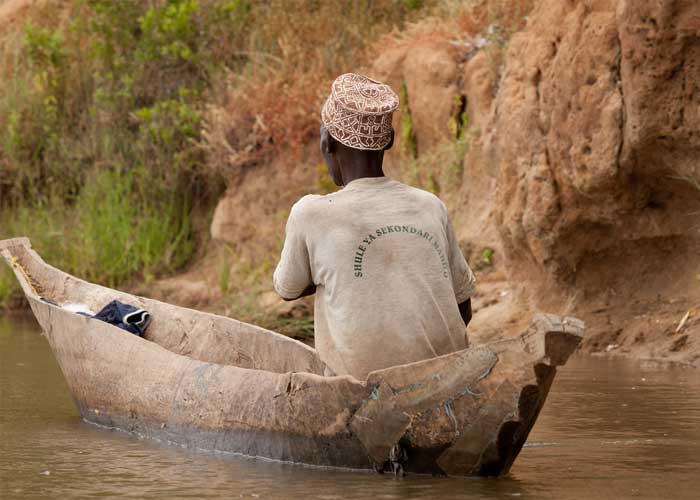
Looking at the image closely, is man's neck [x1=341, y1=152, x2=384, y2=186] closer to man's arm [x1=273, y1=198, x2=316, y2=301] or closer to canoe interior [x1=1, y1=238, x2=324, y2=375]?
man's arm [x1=273, y1=198, x2=316, y2=301]

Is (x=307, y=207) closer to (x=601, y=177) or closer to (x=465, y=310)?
(x=465, y=310)

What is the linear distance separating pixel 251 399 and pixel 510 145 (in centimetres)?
466

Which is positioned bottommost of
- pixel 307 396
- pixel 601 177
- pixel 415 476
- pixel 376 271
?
pixel 601 177

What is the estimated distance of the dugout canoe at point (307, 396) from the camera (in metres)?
4.59

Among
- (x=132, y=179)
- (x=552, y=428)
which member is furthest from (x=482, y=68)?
(x=552, y=428)

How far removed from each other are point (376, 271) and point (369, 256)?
0.07 meters

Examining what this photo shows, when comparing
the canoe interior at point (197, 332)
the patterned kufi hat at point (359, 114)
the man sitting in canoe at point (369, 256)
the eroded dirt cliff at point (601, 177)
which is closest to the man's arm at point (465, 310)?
the man sitting in canoe at point (369, 256)

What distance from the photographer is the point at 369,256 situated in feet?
16.6

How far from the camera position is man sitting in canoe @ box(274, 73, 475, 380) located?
5.06 m

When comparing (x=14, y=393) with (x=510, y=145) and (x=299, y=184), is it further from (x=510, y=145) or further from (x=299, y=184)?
(x=299, y=184)

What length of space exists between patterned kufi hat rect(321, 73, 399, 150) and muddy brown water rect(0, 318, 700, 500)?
1.40 meters

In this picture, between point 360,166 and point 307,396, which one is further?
point 360,166

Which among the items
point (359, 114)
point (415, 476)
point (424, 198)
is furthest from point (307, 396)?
point (359, 114)

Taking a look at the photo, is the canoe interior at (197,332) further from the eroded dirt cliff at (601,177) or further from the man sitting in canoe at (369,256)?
the eroded dirt cliff at (601,177)
